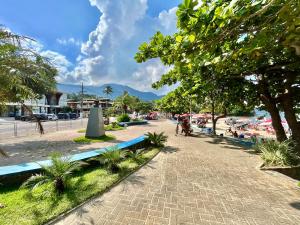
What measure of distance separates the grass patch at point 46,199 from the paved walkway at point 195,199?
11.3 inches

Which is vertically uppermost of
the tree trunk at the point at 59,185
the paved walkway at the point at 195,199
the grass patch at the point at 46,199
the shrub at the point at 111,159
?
the shrub at the point at 111,159

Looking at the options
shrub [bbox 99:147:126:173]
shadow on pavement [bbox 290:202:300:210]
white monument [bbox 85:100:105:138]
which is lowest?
shadow on pavement [bbox 290:202:300:210]

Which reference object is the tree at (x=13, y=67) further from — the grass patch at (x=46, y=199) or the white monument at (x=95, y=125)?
the white monument at (x=95, y=125)

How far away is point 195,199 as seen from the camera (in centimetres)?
486

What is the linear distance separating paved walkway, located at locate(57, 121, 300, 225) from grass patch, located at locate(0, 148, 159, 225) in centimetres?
29

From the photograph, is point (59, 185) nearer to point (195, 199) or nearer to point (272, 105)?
point (195, 199)

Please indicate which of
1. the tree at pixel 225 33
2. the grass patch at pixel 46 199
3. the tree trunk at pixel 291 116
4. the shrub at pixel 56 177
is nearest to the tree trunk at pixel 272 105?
the tree trunk at pixel 291 116

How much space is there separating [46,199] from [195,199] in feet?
11.4

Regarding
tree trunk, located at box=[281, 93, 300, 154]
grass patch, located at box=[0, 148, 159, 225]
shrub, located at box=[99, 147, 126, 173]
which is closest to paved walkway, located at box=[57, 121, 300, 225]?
grass patch, located at box=[0, 148, 159, 225]

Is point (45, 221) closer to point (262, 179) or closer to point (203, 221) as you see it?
point (203, 221)

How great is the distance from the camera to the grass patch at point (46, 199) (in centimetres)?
384

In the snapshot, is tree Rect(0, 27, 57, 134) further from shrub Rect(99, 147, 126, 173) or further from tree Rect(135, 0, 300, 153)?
tree Rect(135, 0, 300, 153)

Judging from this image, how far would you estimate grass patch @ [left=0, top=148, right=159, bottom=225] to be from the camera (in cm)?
384

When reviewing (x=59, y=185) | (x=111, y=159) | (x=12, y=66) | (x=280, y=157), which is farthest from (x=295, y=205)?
(x=12, y=66)
